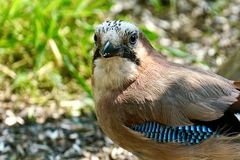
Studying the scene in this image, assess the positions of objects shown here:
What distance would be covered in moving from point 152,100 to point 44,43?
1.69 metres

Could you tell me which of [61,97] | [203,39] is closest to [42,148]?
[61,97]

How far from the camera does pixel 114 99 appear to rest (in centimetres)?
418

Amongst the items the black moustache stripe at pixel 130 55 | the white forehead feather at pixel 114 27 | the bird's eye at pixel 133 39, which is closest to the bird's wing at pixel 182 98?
the black moustache stripe at pixel 130 55

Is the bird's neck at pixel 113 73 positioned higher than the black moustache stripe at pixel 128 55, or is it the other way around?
the black moustache stripe at pixel 128 55

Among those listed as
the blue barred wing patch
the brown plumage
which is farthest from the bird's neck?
the blue barred wing patch

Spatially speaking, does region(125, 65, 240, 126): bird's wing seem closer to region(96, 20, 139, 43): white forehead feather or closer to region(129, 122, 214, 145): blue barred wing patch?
region(129, 122, 214, 145): blue barred wing patch

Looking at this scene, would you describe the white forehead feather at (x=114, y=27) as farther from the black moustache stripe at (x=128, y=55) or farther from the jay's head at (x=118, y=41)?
the black moustache stripe at (x=128, y=55)

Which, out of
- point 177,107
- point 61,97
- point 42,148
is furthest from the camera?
point 61,97

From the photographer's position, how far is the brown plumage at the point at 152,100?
4.06 metres

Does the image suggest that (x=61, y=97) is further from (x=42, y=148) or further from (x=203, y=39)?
(x=203, y=39)

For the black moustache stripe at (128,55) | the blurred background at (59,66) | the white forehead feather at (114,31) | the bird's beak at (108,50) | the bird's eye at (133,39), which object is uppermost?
the white forehead feather at (114,31)

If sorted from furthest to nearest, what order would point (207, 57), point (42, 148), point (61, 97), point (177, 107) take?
point (207, 57) → point (61, 97) → point (42, 148) → point (177, 107)

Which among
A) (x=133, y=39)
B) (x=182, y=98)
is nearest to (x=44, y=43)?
(x=133, y=39)

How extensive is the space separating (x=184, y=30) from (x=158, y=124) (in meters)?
2.51
